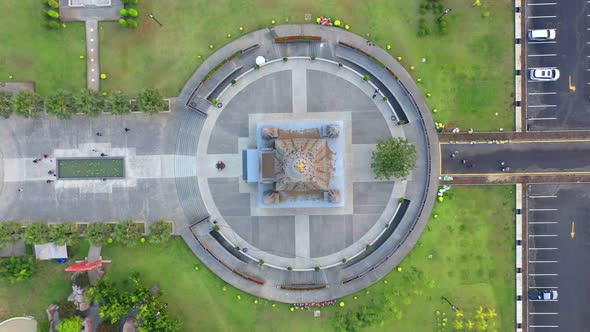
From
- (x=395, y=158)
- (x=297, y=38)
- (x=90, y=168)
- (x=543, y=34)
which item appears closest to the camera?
(x=395, y=158)

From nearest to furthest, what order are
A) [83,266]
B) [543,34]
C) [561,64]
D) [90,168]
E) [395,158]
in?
[395,158], [83,266], [543,34], [561,64], [90,168]

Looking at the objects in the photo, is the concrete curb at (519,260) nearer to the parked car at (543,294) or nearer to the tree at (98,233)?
the parked car at (543,294)

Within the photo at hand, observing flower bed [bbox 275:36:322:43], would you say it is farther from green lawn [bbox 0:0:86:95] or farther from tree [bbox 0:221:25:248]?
tree [bbox 0:221:25:248]

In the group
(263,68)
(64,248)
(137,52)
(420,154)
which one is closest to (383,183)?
(420,154)

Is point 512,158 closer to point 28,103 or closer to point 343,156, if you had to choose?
point 343,156

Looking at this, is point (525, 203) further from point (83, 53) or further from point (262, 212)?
point (83, 53)

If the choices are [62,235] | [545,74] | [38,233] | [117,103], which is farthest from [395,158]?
[38,233]
